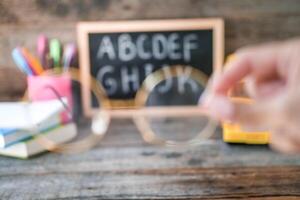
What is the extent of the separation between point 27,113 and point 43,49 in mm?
168

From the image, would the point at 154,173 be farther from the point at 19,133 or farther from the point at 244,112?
the point at 244,112

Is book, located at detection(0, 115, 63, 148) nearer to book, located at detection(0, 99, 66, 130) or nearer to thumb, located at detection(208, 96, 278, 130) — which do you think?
book, located at detection(0, 99, 66, 130)

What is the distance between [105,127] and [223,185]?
0.39 meters

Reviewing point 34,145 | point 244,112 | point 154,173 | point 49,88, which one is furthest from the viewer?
point 49,88

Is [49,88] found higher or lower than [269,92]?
lower

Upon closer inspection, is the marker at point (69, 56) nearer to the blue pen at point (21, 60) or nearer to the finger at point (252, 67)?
the blue pen at point (21, 60)

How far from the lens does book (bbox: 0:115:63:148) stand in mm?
907

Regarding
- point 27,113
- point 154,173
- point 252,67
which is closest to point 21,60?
point 27,113

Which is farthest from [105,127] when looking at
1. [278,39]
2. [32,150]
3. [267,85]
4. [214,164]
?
[267,85]

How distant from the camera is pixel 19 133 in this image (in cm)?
93

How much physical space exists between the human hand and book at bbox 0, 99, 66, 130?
0.52 m

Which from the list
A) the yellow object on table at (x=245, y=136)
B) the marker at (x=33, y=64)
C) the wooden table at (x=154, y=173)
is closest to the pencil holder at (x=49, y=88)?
the marker at (x=33, y=64)

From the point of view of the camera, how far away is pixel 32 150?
0.94 meters

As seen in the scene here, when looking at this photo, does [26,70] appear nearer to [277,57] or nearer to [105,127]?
[105,127]
